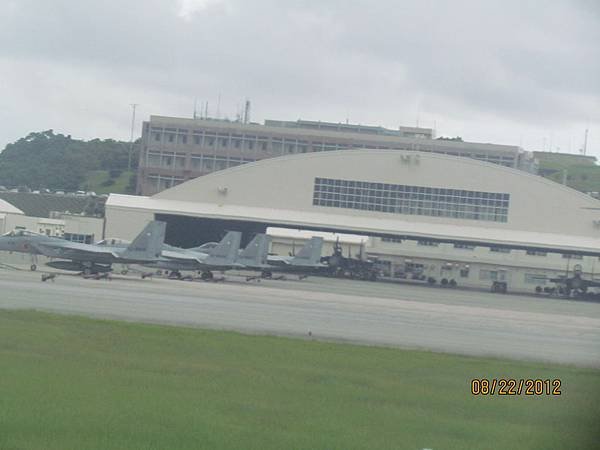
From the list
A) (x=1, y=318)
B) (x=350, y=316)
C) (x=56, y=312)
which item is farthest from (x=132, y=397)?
(x=350, y=316)

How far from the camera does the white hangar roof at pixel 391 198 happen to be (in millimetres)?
65812

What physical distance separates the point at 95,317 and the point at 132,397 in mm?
10925

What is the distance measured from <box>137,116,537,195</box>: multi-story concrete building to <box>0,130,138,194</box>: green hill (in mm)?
11115

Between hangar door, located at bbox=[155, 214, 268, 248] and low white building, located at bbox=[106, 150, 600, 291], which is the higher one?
low white building, located at bbox=[106, 150, 600, 291]

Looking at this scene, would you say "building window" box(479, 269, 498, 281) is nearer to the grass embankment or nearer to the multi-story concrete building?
the multi-story concrete building

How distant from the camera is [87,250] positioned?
43.7 m

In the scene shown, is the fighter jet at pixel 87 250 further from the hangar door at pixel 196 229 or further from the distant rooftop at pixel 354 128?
the distant rooftop at pixel 354 128

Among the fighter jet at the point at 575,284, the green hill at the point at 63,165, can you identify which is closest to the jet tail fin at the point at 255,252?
the fighter jet at the point at 575,284

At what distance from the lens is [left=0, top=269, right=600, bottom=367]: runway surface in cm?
2495

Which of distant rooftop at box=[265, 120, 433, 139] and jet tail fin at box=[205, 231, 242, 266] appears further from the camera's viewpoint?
distant rooftop at box=[265, 120, 433, 139]

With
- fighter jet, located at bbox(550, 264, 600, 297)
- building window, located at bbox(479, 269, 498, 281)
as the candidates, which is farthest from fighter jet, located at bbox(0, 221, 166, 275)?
building window, located at bbox(479, 269, 498, 281)

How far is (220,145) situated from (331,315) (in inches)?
3243

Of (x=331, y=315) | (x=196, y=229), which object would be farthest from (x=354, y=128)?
(x=331, y=315)
